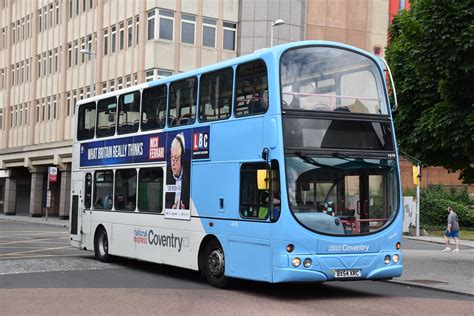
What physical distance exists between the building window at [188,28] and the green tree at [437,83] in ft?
73.4

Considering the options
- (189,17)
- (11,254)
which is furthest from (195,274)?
(189,17)

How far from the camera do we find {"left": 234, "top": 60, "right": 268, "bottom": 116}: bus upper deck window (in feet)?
43.6

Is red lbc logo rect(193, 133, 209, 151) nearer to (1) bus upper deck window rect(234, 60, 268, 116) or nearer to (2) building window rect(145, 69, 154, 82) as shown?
(1) bus upper deck window rect(234, 60, 268, 116)

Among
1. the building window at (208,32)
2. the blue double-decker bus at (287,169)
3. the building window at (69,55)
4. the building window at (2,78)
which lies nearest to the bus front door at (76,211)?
the blue double-decker bus at (287,169)

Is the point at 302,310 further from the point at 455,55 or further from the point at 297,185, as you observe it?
the point at 455,55

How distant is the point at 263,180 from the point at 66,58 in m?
41.0

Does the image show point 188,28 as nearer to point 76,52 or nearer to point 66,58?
point 76,52

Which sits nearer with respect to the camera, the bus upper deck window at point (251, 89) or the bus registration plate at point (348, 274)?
the bus registration plate at point (348, 274)

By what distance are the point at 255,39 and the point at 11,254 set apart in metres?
27.1

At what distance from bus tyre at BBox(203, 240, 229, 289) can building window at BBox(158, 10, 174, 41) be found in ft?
97.1

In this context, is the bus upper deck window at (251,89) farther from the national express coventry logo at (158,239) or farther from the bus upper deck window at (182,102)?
the national express coventry logo at (158,239)

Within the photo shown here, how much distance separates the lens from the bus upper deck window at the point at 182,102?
→ 1550cm

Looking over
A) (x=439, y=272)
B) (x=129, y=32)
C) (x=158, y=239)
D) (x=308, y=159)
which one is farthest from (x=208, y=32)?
(x=308, y=159)

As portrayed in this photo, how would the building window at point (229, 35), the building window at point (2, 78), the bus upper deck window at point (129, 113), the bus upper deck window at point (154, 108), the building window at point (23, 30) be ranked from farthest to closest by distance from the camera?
the building window at point (2, 78), the building window at point (23, 30), the building window at point (229, 35), the bus upper deck window at point (129, 113), the bus upper deck window at point (154, 108)
